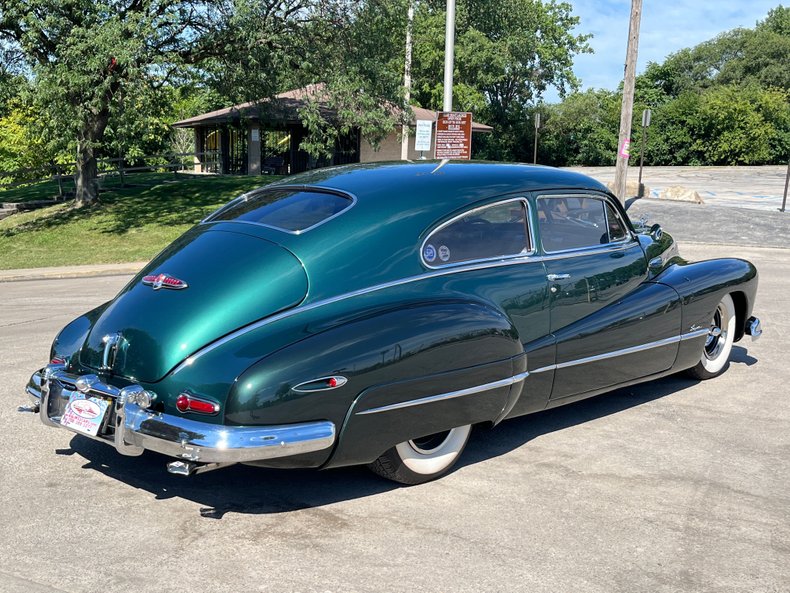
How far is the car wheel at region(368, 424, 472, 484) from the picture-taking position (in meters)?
4.44

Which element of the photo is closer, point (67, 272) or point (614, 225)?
point (614, 225)

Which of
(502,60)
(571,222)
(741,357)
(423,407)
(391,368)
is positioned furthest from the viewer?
(502,60)

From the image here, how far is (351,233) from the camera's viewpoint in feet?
14.9

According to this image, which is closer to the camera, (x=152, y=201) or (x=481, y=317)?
(x=481, y=317)

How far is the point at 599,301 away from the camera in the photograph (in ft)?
17.8

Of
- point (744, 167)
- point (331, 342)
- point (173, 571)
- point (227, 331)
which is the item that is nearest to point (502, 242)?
point (331, 342)

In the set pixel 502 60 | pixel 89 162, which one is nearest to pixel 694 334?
pixel 89 162

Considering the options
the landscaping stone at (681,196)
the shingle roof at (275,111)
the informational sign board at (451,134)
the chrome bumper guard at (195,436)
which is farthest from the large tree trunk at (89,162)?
the chrome bumper guard at (195,436)

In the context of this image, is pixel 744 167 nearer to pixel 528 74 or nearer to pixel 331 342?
pixel 528 74

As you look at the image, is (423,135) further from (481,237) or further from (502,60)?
(502,60)

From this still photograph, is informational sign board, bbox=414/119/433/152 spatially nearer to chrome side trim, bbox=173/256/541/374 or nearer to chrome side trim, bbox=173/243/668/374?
chrome side trim, bbox=173/243/668/374

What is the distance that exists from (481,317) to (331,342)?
0.96 meters

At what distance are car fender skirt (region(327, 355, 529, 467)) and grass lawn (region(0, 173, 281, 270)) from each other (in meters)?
14.0

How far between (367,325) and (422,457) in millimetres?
886
